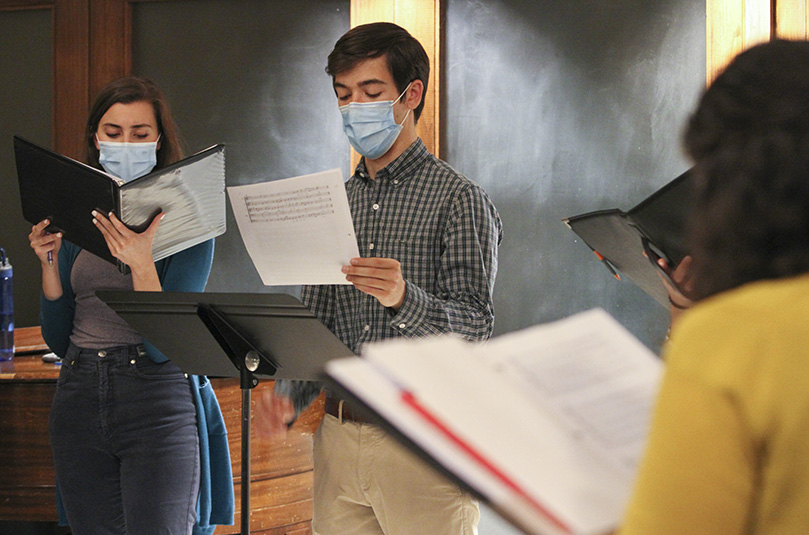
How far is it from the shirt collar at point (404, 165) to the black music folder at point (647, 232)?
51cm

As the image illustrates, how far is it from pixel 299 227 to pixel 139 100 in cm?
75

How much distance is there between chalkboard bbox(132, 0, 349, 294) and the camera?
374 cm

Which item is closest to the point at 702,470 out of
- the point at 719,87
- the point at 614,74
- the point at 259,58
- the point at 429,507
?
the point at 719,87

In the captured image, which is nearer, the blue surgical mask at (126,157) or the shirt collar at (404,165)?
the shirt collar at (404,165)

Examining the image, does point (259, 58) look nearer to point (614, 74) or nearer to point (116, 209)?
point (614, 74)

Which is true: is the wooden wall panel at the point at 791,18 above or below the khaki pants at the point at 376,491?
above

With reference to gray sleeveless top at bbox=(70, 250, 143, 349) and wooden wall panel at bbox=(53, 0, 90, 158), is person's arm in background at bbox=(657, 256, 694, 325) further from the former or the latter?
wooden wall panel at bbox=(53, 0, 90, 158)

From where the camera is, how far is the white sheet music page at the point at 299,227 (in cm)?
159

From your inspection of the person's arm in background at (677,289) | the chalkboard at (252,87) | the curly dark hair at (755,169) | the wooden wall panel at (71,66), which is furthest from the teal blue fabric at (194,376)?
the wooden wall panel at (71,66)

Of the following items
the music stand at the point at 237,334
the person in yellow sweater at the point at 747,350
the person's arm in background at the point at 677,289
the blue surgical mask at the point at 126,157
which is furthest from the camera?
the blue surgical mask at the point at 126,157

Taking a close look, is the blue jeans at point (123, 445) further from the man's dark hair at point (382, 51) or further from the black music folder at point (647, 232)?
the black music folder at point (647, 232)

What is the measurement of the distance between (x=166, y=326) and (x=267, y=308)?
29 cm

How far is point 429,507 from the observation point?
171 cm

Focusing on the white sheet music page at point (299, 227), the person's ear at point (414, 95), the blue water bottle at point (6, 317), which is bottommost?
the blue water bottle at point (6, 317)
